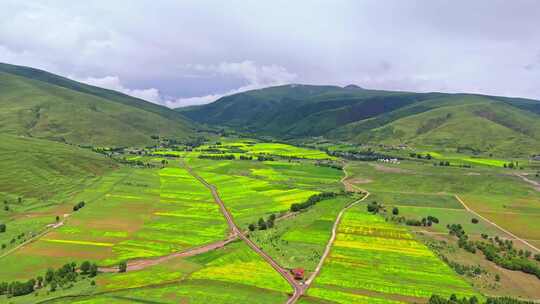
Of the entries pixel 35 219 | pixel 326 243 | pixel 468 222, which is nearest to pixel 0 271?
pixel 35 219

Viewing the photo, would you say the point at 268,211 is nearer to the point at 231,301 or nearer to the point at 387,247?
the point at 387,247

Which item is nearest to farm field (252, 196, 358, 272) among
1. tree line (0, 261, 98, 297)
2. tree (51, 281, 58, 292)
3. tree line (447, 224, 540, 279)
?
tree line (447, 224, 540, 279)

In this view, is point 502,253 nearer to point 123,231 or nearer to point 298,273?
point 298,273

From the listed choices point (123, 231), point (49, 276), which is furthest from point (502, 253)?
point (49, 276)

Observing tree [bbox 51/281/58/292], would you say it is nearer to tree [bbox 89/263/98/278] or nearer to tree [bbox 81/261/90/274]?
tree [bbox 81/261/90/274]

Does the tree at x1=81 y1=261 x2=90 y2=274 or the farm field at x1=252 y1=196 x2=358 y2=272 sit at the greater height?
the farm field at x1=252 y1=196 x2=358 y2=272

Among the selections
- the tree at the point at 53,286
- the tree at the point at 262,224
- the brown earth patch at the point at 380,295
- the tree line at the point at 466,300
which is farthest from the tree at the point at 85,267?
the tree line at the point at 466,300
